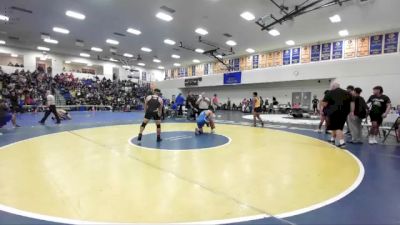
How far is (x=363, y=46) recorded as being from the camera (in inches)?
652

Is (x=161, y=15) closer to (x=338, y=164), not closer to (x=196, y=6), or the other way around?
(x=196, y=6)

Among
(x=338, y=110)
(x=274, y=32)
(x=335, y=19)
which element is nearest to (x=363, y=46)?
(x=335, y=19)

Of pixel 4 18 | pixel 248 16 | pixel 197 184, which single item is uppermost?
pixel 4 18

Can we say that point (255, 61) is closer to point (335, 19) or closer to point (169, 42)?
point (169, 42)

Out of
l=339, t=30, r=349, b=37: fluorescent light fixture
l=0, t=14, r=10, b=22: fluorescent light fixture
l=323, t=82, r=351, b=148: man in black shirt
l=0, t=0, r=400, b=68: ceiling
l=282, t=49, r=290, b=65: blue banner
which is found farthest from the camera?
l=282, t=49, r=290, b=65: blue banner

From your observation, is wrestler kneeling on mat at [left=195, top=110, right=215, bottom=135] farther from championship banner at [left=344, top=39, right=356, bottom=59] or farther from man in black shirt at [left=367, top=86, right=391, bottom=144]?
championship banner at [left=344, top=39, right=356, bottom=59]

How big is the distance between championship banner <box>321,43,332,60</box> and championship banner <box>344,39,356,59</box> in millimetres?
1080

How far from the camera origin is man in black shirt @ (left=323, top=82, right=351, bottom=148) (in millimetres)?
5867

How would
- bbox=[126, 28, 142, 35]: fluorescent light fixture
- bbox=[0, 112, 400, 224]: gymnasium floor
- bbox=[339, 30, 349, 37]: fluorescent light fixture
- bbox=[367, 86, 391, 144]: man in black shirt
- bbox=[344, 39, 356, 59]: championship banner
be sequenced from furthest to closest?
bbox=[344, 39, 356, 59]: championship banner
bbox=[126, 28, 142, 35]: fluorescent light fixture
bbox=[339, 30, 349, 37]: fluorescent light fixture
bbox=[367, 86, 391, 144]: man in black shirt
bbox=[0, 112, 400, 224]: gymnasium floor

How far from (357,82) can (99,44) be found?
20.6m

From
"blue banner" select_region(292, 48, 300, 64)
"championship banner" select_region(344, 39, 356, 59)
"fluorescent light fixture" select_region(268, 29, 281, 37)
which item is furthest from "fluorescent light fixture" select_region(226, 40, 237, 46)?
"championship banner" select_region(344, 39, 356, 59)

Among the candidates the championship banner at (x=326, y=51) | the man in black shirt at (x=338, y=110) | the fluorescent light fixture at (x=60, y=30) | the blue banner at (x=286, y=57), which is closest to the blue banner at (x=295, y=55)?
the blue banner at (x=286, y=57)

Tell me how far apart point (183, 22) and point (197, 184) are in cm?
1269

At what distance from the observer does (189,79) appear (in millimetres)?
29109
